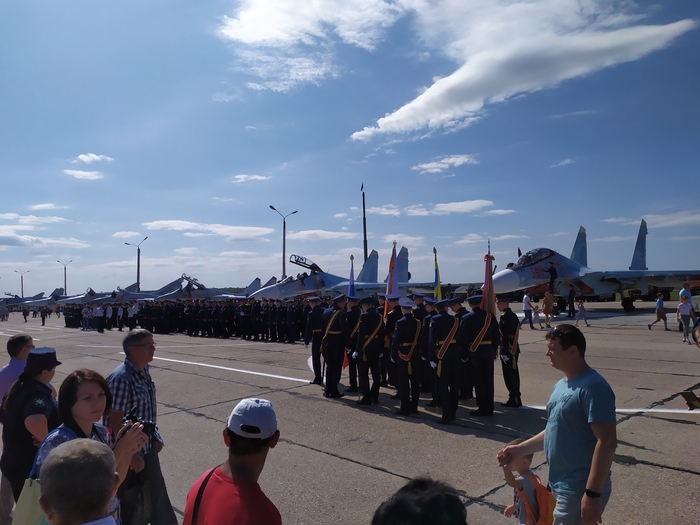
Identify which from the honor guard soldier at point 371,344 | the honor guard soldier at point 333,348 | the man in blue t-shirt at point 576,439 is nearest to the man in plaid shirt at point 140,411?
the man in blue t-shirt at point 576,439

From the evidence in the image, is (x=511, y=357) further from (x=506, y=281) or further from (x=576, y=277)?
(x=576, y=277)

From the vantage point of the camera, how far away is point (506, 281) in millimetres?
23359

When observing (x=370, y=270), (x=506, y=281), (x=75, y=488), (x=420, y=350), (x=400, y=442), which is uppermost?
(x=370, y=270)

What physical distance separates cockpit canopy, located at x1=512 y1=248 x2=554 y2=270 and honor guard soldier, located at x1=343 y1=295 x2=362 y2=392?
17.5m

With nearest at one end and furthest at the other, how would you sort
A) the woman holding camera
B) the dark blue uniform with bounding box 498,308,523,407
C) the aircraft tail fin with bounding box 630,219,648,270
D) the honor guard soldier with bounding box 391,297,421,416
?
1. the woman holding camera
2. the honor guard soldier with bounding box 391,297,421,416
3. the dark blue uniform with bounding box 498,308,523,407
4. the aircraft tail fin with bounding box 630,219,648,270

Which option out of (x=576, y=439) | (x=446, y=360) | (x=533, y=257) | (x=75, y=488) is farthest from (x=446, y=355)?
(x=533, y=257)

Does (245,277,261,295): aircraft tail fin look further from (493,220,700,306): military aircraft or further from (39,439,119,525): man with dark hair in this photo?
(39,439,119,525): man with dark hair

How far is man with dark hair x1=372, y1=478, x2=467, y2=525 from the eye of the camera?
117 centimetres

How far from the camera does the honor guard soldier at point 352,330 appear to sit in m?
8.64

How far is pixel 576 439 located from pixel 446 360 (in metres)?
4.36

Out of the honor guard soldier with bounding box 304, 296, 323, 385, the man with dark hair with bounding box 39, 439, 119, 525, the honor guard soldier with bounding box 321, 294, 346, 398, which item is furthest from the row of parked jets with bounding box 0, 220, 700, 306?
the man with dark hair with bounding box 39, 439, 119, 525

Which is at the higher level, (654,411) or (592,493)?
(592,493)

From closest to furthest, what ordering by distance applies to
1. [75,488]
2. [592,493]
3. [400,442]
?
1. [75,488]
2. [592,493]
3. [400,442]

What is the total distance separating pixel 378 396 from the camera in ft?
27.0
